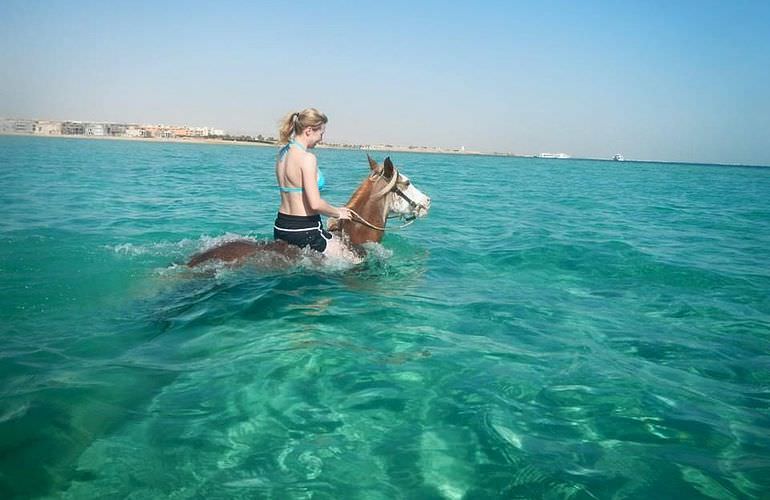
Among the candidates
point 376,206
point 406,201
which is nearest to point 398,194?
point 406,201

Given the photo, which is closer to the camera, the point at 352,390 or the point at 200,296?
the point at 352,390

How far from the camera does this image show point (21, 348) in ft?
16.3

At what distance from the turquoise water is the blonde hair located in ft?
6.57

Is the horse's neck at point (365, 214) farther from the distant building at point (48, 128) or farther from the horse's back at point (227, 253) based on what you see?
the distant building at point (48, 128)

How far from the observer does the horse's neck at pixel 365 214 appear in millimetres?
8688

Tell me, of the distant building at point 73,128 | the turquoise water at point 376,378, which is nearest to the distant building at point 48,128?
the distant building at point 73,128

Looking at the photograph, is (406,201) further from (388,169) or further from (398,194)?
(388,169)

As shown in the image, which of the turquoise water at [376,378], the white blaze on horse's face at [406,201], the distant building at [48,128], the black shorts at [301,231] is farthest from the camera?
the distant building at [48,128]

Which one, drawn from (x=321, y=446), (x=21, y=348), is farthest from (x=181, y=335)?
(x=321, y=446)

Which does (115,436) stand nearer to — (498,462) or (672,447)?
(498,462)

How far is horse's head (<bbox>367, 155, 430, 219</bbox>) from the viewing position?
872 cm

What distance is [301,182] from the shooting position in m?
7.06

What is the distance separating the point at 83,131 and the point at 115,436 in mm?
234514

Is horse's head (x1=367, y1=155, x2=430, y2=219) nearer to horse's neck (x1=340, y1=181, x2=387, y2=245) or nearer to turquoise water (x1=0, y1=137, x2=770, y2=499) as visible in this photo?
horse's neck (x1=340, y1=181, x2=387, y2=245)
